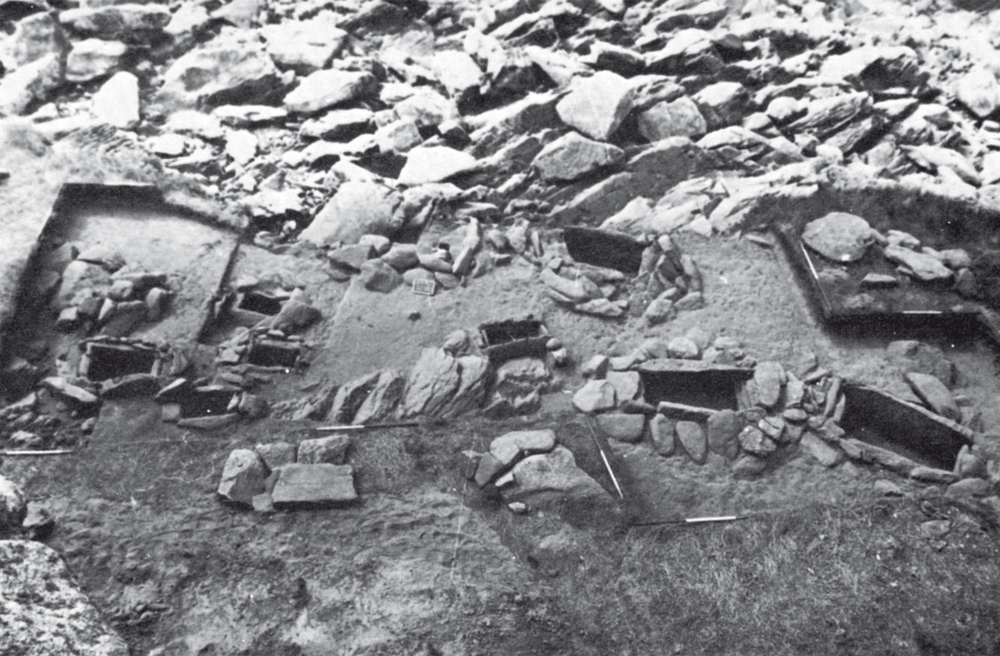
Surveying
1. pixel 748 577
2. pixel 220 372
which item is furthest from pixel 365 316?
pixel 748 577

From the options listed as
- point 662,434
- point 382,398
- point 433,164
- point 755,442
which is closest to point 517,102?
point 433,164

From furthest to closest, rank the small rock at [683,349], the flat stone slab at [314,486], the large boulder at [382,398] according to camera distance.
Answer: the small rock at [683,349] < the large boulder at [382,398] < the flat stone slab at [314,486]

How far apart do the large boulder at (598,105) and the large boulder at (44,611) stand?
A: 3.18 metres

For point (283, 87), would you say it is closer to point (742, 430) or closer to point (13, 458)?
point (13, 458)

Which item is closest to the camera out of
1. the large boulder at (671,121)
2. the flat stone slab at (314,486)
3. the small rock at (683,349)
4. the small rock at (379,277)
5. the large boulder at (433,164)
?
the flat stone slab at (314,486)

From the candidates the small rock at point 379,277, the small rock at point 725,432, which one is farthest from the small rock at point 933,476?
the small rock at point 379,277

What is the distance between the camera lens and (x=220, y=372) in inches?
115

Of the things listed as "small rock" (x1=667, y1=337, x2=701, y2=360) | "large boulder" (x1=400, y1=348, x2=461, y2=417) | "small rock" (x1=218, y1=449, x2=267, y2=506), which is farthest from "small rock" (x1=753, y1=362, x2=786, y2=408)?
"small rock" (x1=218, y1=449, x2=267, y2=506)

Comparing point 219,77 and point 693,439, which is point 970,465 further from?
point 219,77

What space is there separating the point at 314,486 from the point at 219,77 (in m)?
2.80

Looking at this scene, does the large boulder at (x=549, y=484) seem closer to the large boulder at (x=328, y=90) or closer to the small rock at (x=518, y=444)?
the small rock at (x=518, y=444)

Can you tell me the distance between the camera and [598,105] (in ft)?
13.2

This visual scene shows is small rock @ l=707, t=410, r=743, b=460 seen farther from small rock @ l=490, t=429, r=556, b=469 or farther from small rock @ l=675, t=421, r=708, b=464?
small rock @ l=490, t=429, r=556, b=469

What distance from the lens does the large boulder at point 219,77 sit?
160 inches
